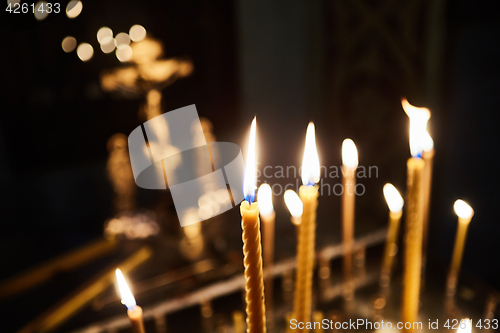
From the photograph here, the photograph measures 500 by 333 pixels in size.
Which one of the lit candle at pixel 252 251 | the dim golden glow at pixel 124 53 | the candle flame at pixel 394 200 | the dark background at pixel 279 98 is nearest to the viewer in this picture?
the lit candle at pixel 252 251

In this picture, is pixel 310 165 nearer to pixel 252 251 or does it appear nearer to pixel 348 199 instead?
pixel 252 251

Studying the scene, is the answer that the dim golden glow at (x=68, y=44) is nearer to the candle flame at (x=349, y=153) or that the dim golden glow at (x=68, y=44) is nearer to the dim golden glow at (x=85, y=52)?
the dim golden glow at (x=85, y=52)

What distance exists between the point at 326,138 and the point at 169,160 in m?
0.98

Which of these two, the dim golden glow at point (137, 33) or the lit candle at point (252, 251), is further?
the dim golden glow at point (137, 33)

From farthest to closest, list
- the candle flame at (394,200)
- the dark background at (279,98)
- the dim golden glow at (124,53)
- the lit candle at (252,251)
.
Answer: the dim golden glow at (124,53)
the dark background at (279,98)
the candle flame at (394,200)
the lit candle at (252,251)

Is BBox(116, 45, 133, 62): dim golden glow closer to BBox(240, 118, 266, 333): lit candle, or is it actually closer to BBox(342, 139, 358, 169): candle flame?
BBox(342, 139, 358, 169): candle flame

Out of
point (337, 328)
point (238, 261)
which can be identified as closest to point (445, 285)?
point (337, 328)

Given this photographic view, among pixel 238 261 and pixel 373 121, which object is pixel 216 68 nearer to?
pixel 373 121

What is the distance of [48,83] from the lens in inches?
44.2

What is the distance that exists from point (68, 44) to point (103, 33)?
0.12m

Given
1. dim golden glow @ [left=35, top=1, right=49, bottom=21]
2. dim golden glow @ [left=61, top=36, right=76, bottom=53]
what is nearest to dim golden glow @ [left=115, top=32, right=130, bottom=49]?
dim golden glow @ [left=61, top=36, right=76, bottom=53]

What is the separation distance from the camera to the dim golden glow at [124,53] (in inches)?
43.1

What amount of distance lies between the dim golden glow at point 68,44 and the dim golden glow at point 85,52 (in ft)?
0.06

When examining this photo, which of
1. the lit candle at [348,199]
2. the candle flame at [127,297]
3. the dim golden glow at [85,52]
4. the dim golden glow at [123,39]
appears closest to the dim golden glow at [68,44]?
the dim golden glow at [85,52]
